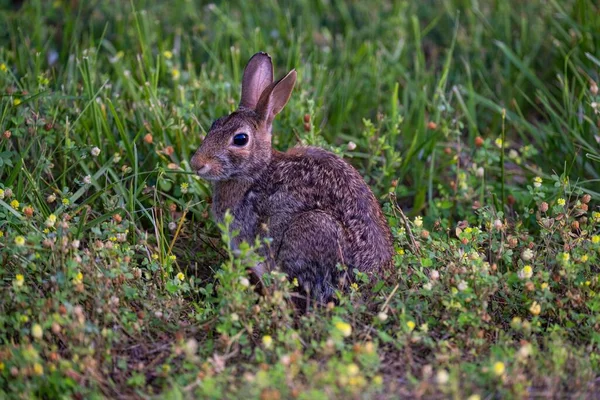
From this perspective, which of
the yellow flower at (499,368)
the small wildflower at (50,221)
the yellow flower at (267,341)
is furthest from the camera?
the small wildflower at (50,221)

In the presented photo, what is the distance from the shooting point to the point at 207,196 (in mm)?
6043

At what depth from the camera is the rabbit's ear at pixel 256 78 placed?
5.87 meters

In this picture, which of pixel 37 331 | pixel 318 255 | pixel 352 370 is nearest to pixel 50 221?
pixel 37 331

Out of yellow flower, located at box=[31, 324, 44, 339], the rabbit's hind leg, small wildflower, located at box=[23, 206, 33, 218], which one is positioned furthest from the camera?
the rabbit's hind leg

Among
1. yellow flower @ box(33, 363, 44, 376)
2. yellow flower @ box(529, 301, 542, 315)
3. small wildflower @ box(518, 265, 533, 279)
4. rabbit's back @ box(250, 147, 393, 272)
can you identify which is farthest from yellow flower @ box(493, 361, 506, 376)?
yellow flower @ box(33, 363, 44, 376)

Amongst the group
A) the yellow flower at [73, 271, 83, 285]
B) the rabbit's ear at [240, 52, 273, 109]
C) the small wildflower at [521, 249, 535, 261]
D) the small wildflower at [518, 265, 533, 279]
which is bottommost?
the small wildflower at [521, 249, 535, 261]

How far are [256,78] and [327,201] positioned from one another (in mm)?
1096

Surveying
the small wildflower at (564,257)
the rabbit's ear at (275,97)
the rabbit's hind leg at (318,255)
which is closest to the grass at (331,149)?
the small wildflower at (564,257)

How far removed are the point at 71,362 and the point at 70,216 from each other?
3.63 feet

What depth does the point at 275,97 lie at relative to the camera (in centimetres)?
571

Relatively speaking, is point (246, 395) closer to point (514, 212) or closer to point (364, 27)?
point (514, 212)

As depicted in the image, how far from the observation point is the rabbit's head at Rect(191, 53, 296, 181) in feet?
18.1

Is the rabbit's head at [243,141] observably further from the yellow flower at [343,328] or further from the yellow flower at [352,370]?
the yellow flower at [352,370]

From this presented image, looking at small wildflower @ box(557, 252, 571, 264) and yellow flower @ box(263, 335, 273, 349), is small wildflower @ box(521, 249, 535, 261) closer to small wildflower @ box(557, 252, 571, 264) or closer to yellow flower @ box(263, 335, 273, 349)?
small wildflower @ box(557, 252, 571, 264)
